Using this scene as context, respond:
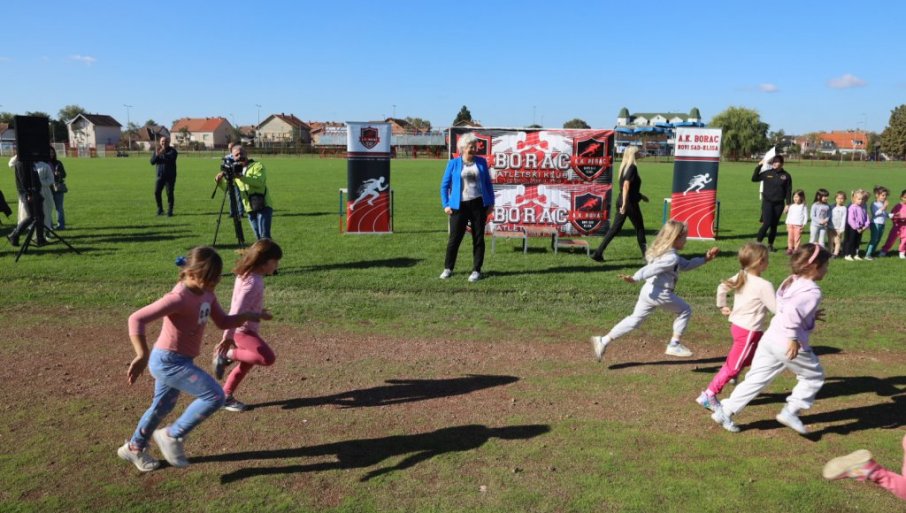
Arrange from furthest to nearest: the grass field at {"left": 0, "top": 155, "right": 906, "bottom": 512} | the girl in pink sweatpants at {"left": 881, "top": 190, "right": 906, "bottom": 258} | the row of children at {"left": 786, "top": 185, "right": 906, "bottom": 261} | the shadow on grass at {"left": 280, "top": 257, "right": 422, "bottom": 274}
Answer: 1. the girl in pink sweatpants at {"left": 881, "top": 190, "right": 906, "bottom": 258}
2. the row of children at {"left": 786, "top": 185, "right": 906, "bottom": 261}
3. the shadow on grass at {"left": 280, "top": 257, "right": 422, "bottom": 274}
4. the grass field at {"left": 0, "top": 155, "right": 906, "bottom": 512}

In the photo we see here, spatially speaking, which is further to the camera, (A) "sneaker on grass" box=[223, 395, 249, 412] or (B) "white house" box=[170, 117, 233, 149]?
(B) "white house" box=[170, 117, 233, 149]

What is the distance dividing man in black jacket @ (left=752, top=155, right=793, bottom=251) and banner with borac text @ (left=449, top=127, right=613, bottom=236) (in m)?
3.30

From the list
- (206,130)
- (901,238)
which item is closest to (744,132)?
(901,238)

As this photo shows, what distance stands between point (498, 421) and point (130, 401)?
121 inches

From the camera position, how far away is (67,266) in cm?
1095

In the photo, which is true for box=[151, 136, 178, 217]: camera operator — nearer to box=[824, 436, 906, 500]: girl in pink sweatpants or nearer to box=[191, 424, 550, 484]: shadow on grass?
box=[191, 424, 550, 484]: shadow on grass

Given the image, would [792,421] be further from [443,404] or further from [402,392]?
[402,392]

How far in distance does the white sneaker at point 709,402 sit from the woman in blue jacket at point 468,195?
5.25m

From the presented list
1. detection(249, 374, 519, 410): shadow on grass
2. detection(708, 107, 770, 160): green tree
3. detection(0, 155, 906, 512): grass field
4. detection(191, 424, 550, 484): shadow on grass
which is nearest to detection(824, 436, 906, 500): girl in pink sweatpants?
detection(0, 155, 906, 512): grass field

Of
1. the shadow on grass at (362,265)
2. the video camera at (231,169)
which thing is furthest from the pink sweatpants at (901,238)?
the video camera at (231,169)

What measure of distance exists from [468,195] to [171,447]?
21.6 ft

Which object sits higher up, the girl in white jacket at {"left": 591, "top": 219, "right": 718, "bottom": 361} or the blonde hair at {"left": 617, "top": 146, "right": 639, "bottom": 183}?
the blonde hair at {"left": 617, "top": 146, "right": 639, "bottom": 183}

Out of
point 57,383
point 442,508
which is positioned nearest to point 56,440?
point 57,383

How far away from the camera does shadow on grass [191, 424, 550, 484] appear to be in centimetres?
432
